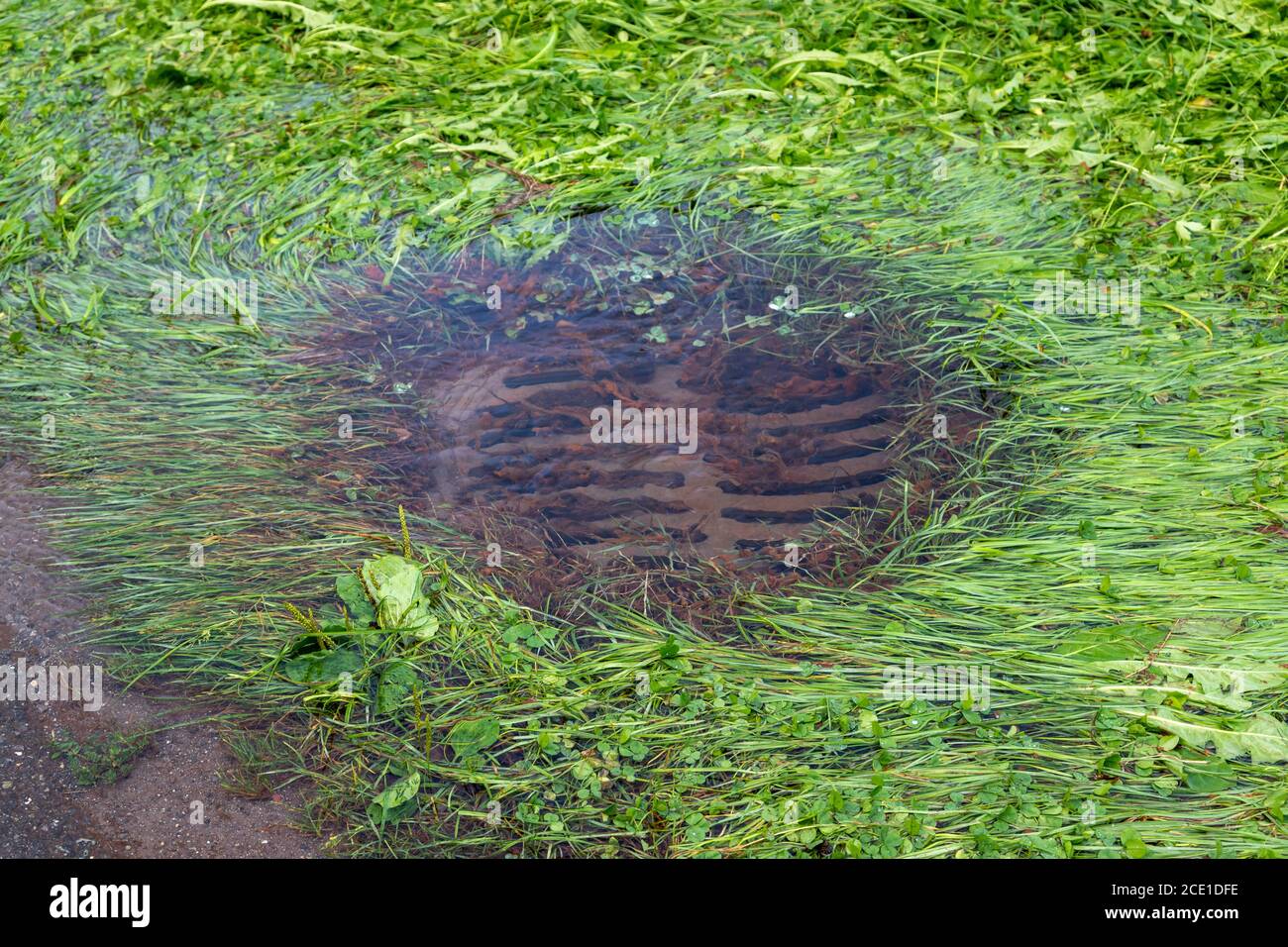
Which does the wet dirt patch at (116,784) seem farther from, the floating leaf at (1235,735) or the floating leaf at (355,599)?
the floating leaf at (1235,735)

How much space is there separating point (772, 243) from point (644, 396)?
1206 mm

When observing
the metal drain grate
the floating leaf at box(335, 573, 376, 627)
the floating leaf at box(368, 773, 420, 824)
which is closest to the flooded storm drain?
the metal drain grate

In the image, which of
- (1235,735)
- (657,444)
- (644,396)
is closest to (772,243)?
(644,396)

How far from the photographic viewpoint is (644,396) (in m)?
4.46

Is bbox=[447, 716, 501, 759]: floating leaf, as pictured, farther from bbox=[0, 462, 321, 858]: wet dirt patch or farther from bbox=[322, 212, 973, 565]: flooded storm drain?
bbox=[322, 212, 973, 565]: flooded storm drain

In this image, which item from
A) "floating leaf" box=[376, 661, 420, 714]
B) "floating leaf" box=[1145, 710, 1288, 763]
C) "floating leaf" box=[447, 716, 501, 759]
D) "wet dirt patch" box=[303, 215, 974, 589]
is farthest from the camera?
"wet dirt patch" box=[303, 215, 974, 589]

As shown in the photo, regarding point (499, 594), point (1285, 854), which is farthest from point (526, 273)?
point (1285, 854)

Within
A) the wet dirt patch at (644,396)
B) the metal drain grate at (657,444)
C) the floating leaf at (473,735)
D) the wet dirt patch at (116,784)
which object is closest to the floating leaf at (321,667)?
the wet dirt patch at (116,784)

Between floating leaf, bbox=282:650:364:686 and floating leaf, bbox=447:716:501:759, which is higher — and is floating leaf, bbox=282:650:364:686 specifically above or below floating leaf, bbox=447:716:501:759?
above

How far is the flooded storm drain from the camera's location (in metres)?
4.05

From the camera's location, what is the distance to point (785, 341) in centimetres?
466

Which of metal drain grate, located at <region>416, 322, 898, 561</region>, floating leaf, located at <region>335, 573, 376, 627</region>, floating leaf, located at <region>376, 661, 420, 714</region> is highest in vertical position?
metal drain grate, located at <region>416, 322, 898, 561</region>

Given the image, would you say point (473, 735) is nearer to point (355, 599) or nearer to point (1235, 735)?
point (355, 599)

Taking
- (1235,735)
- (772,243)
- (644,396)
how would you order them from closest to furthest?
(1235,735), (644,396), (772,243)
